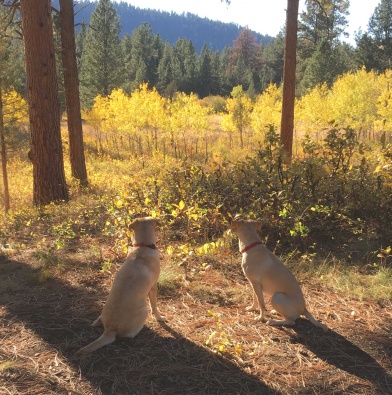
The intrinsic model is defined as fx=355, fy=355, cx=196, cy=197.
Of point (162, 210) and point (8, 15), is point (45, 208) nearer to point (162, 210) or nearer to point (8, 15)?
point (162, 210)

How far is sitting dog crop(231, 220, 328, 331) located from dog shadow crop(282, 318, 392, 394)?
0.28ft

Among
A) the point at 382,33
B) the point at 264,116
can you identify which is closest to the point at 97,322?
the point at 264,116

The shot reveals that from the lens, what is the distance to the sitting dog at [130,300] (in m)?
2.56

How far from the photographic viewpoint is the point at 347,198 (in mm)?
5027

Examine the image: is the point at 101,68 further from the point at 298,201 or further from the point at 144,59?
the point at 298,201

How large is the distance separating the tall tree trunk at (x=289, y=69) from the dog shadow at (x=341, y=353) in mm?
6964

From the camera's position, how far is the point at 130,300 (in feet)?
8.60

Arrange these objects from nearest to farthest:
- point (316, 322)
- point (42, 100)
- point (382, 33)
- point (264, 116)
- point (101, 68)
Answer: point (316, 322) < point (42, 100) < point (264, 116) < point (101, 68) < point (382, 33)

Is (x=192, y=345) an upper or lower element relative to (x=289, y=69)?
lower

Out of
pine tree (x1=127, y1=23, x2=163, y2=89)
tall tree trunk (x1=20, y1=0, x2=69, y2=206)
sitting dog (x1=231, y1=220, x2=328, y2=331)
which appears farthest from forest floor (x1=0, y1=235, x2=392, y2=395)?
pine tree (x1=127, y1=23, x2=163, y2=89)

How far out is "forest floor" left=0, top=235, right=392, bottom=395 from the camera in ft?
7.04

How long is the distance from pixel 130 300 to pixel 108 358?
0.41 m

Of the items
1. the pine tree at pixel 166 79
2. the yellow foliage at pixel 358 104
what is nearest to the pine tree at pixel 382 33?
the yellow foliage at pixel 358 104

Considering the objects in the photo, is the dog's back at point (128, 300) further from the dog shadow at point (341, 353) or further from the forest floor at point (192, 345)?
the dog shadow at point (341, 353)
